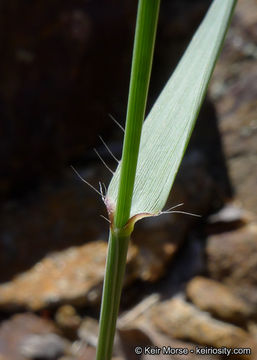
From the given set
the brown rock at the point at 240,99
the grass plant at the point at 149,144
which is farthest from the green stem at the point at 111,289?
the brown rock at the point at 240,99

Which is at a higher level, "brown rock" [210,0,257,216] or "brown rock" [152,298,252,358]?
"brown rock" [210,0,257,216]

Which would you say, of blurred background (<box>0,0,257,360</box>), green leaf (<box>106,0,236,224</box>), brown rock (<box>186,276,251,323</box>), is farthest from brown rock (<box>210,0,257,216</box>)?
green leaf (<box>106,0,236,224</box>)

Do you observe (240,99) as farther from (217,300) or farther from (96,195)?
A: (217,300)

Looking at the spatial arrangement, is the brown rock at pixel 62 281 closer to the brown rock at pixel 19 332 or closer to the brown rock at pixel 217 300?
the brown rock at pixel 19 332

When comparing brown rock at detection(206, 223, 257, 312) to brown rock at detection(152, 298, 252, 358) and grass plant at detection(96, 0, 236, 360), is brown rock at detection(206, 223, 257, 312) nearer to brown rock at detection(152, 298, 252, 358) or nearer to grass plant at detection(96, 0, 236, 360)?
brown rock at detection(152, 298, 252, 358)

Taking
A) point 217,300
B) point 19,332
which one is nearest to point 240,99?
point 217,300

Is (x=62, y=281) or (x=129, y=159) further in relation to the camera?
(x=62, y=281)
